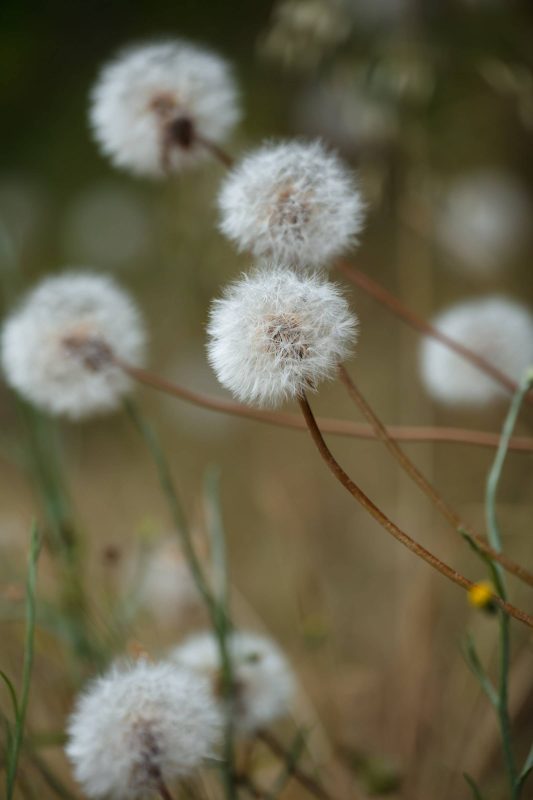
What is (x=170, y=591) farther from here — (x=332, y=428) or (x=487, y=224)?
(x=487, y=224)

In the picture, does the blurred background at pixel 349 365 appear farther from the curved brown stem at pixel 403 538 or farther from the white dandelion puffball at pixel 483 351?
the curved brown stem at pixel 403 538

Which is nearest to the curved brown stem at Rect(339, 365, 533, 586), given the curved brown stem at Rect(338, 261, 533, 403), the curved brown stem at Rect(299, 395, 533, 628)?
the curved brown stem at Rect(299, 395, 533, 628)

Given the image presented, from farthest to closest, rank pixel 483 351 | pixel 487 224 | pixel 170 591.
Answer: pixel 487 224 < pixel 170 591 < pixel 483 351

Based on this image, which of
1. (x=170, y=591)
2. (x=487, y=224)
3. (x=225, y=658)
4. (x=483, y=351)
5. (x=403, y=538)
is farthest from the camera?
(x=487, y=224)

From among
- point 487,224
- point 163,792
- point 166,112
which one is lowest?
point 163,792

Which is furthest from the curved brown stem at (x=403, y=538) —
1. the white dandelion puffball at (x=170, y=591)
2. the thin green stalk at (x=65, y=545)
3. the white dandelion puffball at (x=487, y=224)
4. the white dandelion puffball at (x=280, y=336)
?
the white dandelion puffball at (x=487, y=224)

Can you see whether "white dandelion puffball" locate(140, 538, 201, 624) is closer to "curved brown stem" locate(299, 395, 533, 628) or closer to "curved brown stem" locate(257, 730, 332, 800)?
"curved brown stem" locate(257, 730, 332, 800)

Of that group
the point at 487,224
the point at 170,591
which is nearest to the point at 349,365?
the point at 487,224
